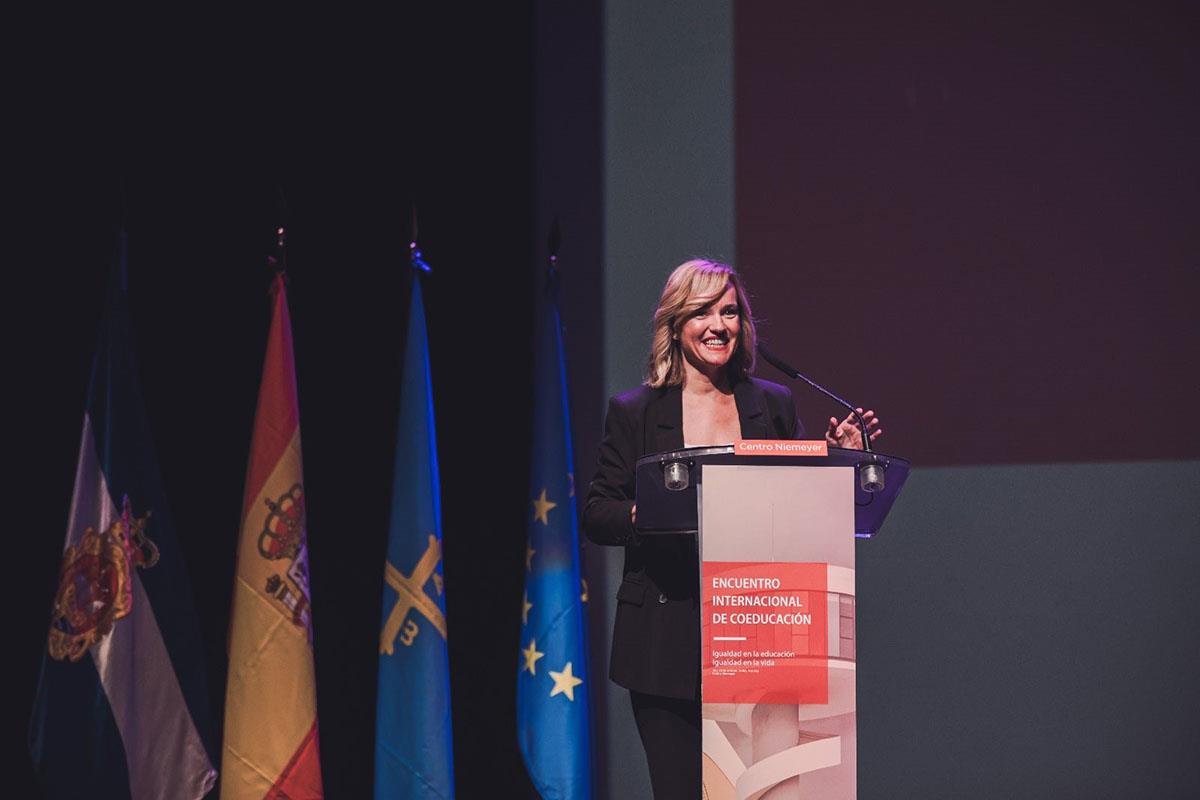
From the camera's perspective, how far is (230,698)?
299 cm

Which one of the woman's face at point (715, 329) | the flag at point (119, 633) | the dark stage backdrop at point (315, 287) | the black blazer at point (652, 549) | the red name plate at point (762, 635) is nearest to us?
the red name plate at point (762, 635)

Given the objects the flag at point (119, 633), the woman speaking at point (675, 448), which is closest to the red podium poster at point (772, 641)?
the woman speaking at point (675, 448)

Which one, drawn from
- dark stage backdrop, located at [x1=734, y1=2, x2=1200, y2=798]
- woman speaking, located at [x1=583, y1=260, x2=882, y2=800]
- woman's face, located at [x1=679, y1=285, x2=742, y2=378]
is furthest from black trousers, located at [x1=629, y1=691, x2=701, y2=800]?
dark stage backdrop, located at [x1=734, y1=2, x2=1200, y2=798]

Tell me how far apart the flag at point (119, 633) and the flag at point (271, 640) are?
0.33 feet

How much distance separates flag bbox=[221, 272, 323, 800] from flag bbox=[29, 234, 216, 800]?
100mm

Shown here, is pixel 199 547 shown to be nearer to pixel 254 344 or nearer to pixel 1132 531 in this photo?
pixel 254 344

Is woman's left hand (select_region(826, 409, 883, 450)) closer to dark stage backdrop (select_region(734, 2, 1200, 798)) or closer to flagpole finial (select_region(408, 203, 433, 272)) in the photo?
dark stage backdrop (select_region(734, 2, 1200, 798))

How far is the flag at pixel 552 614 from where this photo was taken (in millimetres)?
3172

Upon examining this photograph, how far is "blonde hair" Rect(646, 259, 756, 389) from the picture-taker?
243 centimetres

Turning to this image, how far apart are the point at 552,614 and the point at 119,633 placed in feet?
3.73

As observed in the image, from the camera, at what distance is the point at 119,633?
288 cm

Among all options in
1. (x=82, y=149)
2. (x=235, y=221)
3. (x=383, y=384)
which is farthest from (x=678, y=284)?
(x=82, y=149)

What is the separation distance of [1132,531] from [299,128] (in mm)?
2866

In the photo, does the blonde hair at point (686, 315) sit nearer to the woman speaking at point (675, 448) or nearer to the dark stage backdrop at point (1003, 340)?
the woman speaking at point (675, 448)
